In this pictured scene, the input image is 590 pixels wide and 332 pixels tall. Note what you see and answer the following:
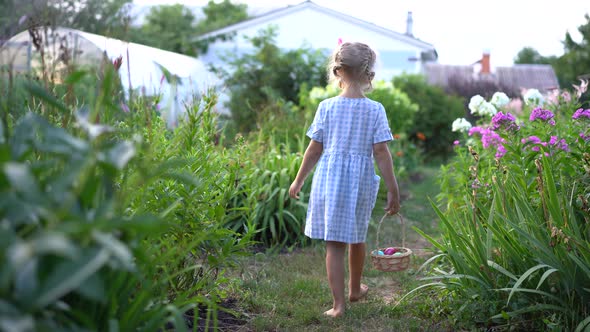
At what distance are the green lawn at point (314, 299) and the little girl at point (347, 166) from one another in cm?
19

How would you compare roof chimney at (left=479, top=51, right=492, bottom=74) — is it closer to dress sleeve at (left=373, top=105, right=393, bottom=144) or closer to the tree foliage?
the tree foliage

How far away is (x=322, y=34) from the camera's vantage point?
20062mm

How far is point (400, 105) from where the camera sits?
10.3 m

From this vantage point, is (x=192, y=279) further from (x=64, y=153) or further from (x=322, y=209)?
(x=64, y=153)

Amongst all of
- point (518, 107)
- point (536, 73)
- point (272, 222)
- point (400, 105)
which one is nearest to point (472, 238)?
point (272, 222)

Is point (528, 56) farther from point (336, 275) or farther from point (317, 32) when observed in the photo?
point (336, 275)

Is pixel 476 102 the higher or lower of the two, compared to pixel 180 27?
lower

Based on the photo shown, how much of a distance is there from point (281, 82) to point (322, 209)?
376 inches

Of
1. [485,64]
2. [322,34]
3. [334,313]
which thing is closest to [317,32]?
[322,34]

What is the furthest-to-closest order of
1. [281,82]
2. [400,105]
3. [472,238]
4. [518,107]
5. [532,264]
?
[281,82] < [400,105] < [518,107] < [472,238] < [532,264]

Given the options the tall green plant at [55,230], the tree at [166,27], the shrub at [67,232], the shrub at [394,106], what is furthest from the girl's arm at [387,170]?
the tree at [166,27]

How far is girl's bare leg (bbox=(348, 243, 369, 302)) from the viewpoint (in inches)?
136

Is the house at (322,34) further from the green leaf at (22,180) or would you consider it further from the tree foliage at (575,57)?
the green leaf at (22,180)

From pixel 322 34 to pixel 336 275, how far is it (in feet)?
57.8
